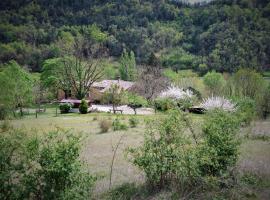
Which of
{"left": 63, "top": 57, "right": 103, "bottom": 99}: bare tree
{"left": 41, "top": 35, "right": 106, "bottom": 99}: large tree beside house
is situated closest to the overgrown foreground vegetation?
{"left": 63, "top": 57, "right": 103, "bottom": 99}: bare tree

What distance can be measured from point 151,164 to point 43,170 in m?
3.53

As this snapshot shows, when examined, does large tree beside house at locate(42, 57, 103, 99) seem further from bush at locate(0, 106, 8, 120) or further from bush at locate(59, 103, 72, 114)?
bush at locate(0, 106, 8, 120)

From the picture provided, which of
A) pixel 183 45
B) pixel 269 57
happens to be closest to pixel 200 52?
pixel 183 45

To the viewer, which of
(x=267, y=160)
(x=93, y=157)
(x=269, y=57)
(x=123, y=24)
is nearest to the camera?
(x=267, y=160)

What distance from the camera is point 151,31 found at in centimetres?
15688

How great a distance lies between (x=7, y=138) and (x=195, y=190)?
601cm

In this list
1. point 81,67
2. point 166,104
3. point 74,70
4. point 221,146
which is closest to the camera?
point 221,146

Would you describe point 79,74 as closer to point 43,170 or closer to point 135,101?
point 135,101

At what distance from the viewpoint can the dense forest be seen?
4326 inches

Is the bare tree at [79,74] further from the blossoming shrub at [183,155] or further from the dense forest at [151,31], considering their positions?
the blossoming shrub at [183,155]

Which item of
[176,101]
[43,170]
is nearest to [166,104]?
[176,101]

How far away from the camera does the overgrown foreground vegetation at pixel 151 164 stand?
1015 centimetres

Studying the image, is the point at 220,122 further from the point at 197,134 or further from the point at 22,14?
the point at 22,14

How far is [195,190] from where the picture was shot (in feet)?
38.8
